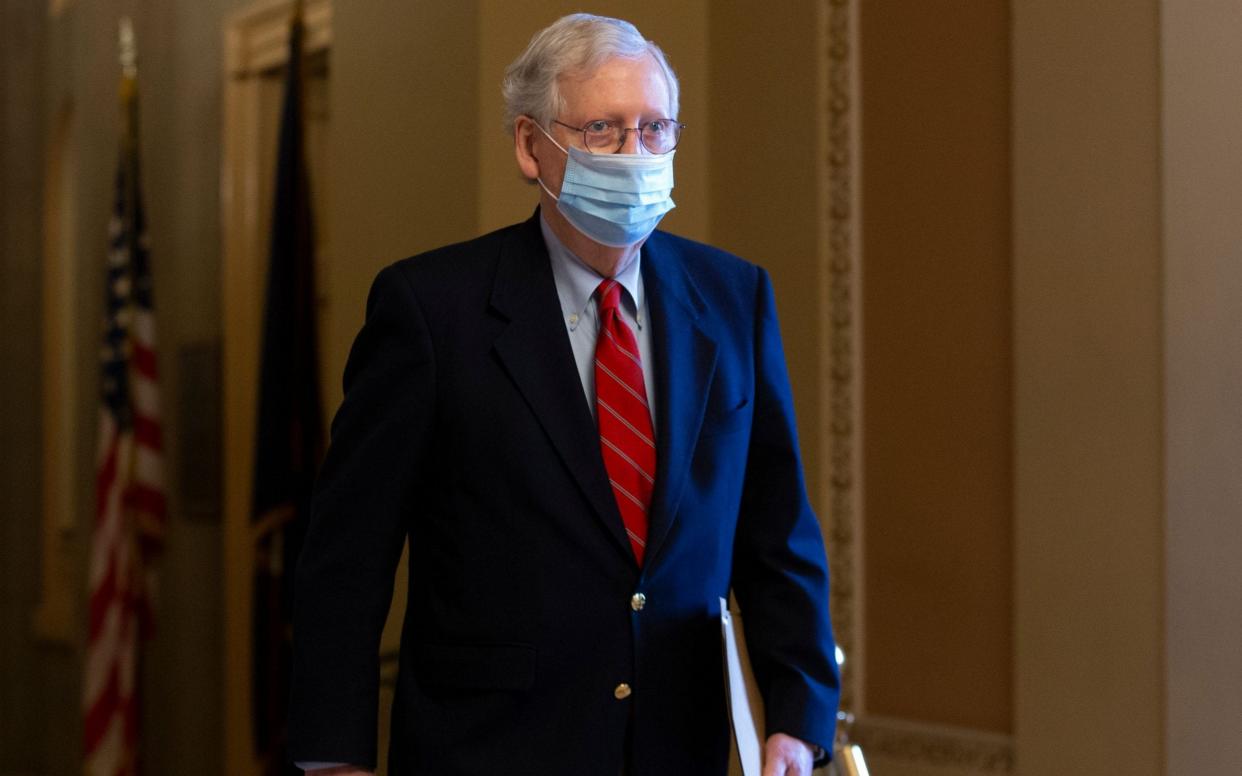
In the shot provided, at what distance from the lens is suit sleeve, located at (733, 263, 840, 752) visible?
1.80m

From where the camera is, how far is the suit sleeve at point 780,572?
1804 mm

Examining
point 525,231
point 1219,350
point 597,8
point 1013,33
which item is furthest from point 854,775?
point 597,8

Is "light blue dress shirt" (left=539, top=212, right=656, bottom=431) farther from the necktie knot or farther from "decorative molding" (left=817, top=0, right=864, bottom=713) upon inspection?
"decorative molding" (left=817, top=0, right=864, bottom=713)

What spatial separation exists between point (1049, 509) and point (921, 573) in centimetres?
37

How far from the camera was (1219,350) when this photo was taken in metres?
2.79

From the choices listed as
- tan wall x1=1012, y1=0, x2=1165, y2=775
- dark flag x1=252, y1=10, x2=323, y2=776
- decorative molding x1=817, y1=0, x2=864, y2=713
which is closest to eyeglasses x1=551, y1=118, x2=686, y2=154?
tan wall x1=1012, y1=0, x2=1165, y2=775

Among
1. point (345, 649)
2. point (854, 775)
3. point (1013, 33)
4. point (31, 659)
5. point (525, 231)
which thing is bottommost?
point (31, 659)

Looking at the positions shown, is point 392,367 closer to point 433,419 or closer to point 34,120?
point 433,419

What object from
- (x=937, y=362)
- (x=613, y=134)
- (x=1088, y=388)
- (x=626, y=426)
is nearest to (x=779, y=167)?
(x=937, y=362)

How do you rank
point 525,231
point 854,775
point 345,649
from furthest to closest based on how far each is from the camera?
1. point 854,775
2. point 525,231
3. point 345,649

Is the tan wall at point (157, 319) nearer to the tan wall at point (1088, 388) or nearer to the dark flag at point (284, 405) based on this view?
the dark flag at point (284, 405)

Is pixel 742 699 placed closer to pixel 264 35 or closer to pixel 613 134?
pixel 613 134

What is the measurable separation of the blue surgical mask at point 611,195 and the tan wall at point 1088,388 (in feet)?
4.81

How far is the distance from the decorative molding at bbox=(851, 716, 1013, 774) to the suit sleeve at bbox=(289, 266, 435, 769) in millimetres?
1802
